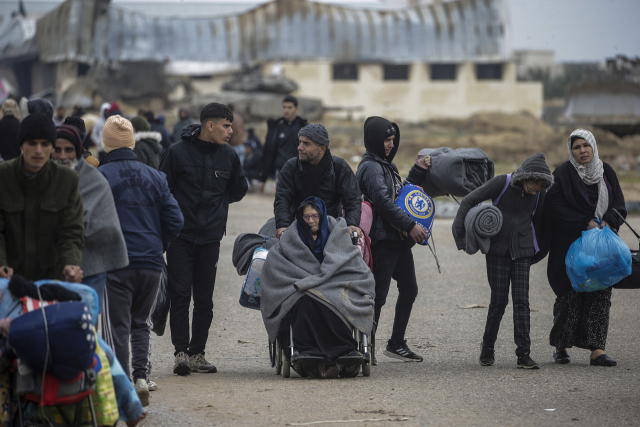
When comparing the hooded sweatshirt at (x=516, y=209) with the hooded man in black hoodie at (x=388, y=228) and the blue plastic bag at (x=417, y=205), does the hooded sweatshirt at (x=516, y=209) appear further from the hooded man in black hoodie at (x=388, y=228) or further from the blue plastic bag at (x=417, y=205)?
the hooded man in black hoodie at (x=388, y=228)

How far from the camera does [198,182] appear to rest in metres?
6.24

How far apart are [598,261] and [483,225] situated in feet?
3.06

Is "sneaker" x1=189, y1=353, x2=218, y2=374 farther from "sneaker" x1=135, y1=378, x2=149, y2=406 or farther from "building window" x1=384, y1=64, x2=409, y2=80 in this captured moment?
"building window" x1=384, y1=64, x2=409, y2=80

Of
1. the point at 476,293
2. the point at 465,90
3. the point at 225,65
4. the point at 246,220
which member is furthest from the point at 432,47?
the point at 476,293

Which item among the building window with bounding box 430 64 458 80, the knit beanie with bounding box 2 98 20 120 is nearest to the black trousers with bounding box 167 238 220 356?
the knit beanie with bounding box 2 98 20 120

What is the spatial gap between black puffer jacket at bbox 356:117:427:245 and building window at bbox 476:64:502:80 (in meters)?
48.0

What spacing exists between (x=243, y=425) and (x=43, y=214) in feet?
5.34

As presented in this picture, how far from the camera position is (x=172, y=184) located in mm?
6227

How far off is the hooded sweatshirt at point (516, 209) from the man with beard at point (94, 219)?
3040 mm

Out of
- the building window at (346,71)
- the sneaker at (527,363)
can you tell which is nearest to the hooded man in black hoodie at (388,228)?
the sneaker at (527,363)

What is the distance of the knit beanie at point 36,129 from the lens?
4.18 metres

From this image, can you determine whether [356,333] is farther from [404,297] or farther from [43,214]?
[43,214]

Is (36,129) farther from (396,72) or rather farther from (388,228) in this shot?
(396,72)

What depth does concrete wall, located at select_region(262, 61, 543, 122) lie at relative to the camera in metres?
50.8
